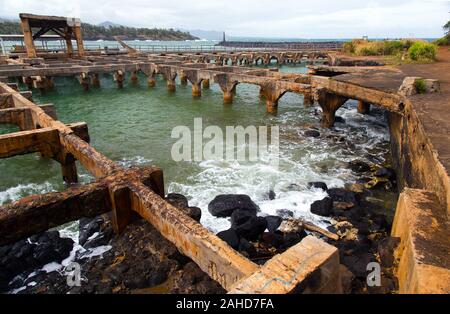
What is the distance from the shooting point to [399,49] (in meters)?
29.0

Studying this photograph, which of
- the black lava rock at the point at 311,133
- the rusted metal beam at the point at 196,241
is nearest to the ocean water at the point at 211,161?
the black lava rock at the point at 311,133

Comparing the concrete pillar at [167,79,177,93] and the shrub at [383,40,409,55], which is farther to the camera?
the shrub at [383,40,409,55]

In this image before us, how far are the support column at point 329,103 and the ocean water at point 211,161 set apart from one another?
2.01 feet

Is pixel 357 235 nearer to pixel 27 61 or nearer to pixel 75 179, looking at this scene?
pixel 75 179

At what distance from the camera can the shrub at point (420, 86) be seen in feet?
32.8

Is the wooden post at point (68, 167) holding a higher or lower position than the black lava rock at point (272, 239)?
higher

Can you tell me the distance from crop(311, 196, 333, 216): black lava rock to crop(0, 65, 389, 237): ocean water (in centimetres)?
19

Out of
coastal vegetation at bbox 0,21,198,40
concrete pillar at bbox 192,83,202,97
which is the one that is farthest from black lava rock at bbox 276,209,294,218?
coastal vegetation at bbox 0,21,198,40

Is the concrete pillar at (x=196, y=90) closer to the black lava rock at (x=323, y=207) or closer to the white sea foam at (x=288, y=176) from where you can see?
the white sea foam at (x=288, y=176)

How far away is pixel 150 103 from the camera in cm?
2197

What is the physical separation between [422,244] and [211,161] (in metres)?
8.88

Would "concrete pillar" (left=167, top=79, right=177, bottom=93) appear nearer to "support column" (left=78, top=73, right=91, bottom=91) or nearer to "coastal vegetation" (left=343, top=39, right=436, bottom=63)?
"support column" (left=78, top=73, right=91, bottom=91)

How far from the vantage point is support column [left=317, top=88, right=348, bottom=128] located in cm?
1503

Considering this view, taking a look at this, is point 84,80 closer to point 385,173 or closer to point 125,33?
point 385,173
